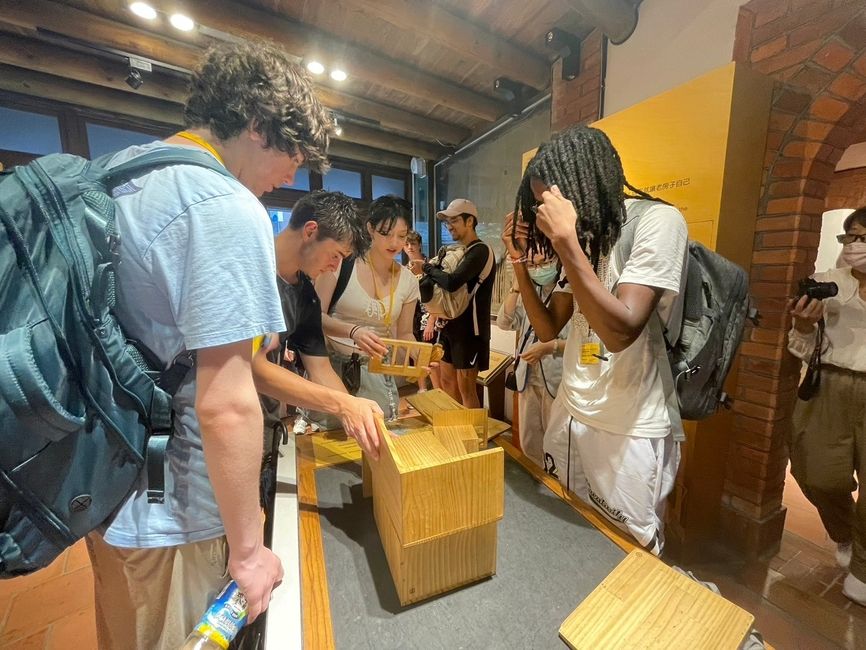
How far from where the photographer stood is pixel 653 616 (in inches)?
21.5

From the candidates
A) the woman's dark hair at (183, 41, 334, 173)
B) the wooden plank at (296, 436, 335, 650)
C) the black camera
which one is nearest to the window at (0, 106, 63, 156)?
the woman's dark hair at (183, 41, 334, 173)

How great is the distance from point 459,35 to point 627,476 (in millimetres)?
2693

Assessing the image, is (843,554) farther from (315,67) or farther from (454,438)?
(315,67)

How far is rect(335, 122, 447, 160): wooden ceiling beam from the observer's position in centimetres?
430

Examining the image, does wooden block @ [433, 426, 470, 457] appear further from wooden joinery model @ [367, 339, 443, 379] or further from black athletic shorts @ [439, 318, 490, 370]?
black athletic shorts @ [439, 318, 490, 370]

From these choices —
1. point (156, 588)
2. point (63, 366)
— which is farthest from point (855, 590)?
point (63, 366)

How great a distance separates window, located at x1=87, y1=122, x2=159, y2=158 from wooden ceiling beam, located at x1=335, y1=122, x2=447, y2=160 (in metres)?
2.02

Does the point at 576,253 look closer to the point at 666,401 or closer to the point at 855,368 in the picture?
the point at 666,401

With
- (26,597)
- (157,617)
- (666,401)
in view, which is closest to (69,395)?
(157,617)

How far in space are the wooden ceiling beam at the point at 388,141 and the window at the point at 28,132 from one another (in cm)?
276

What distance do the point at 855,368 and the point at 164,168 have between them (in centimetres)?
245

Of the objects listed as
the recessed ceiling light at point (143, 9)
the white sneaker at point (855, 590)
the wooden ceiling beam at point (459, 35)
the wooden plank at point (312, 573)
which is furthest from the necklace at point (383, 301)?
the white sneaker at point (855, 590)

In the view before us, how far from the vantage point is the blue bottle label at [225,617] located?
57 centimetres

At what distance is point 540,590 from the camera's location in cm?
69
